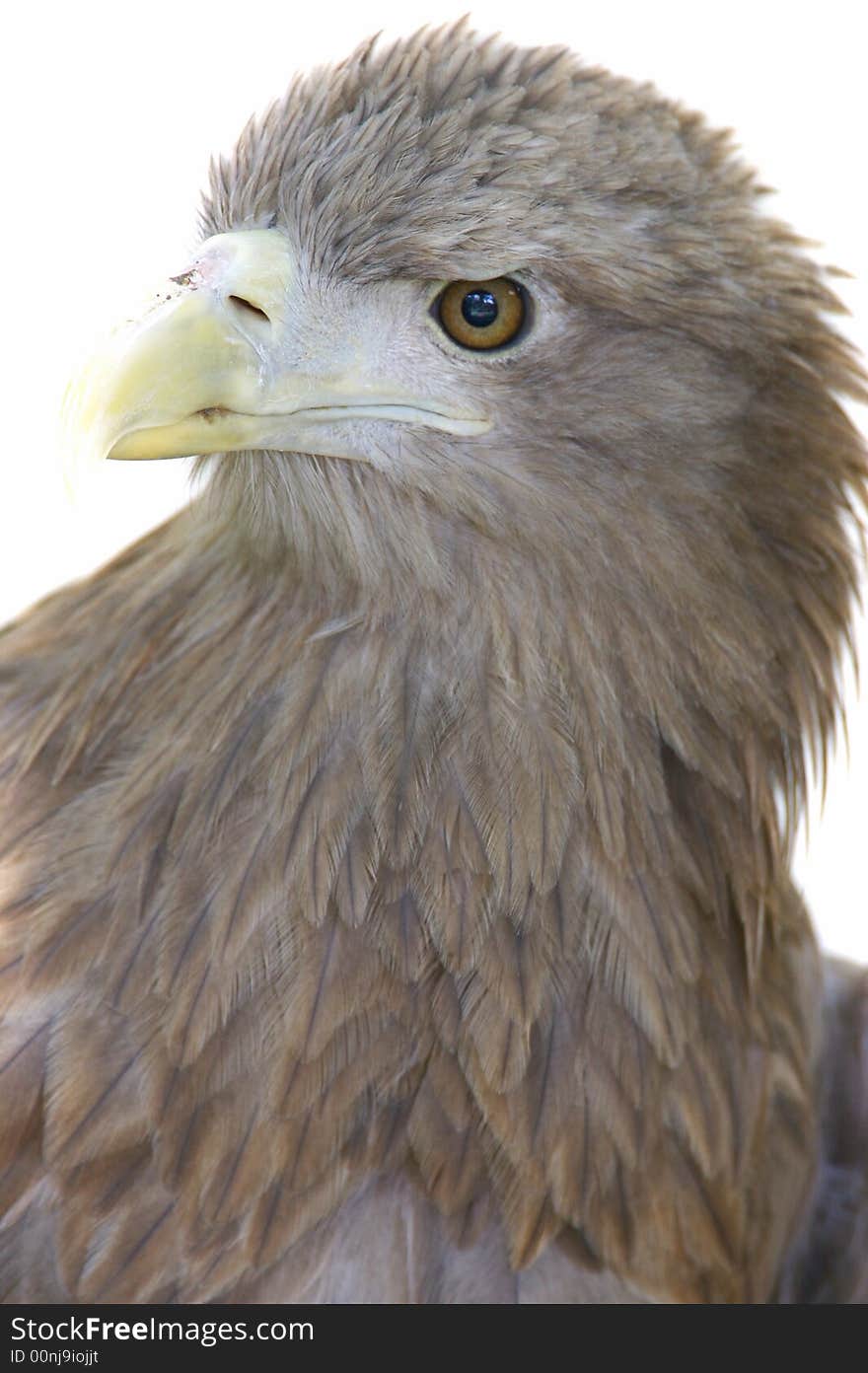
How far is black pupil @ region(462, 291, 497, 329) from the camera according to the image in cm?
165

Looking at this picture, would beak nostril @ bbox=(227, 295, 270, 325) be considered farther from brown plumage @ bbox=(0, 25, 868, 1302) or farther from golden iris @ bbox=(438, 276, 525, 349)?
golden iris @ bbox=(438, 276, 525, 349)

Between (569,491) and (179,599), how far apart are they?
19.8 inches

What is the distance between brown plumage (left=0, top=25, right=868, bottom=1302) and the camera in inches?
65.7

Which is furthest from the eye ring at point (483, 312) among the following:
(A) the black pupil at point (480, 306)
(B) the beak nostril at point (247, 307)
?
(B) the beak nostril at point (247, 307)

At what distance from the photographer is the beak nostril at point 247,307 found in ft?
5.44

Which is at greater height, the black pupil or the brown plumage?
the black pupil

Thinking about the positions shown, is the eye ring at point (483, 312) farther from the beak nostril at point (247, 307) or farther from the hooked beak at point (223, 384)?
the beak nostril at point (247, 307)

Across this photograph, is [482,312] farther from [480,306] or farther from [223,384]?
[223,384]

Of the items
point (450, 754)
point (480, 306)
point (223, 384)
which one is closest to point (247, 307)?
point (223, 384)

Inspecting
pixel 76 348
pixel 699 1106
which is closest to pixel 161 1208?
pixel 699 1106

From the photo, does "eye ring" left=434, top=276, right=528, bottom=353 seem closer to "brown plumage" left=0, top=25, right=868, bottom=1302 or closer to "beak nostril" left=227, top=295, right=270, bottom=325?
"brown plumage" left=0, top=25, right=868, bottom=1302

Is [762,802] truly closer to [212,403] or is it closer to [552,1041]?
[552,1041]

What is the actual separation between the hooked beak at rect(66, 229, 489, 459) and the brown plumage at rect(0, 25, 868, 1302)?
13 millimetres

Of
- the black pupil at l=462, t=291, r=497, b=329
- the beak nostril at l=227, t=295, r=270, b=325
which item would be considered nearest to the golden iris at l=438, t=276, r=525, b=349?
the black pupil at l=462, t=291, r=497, b=329
